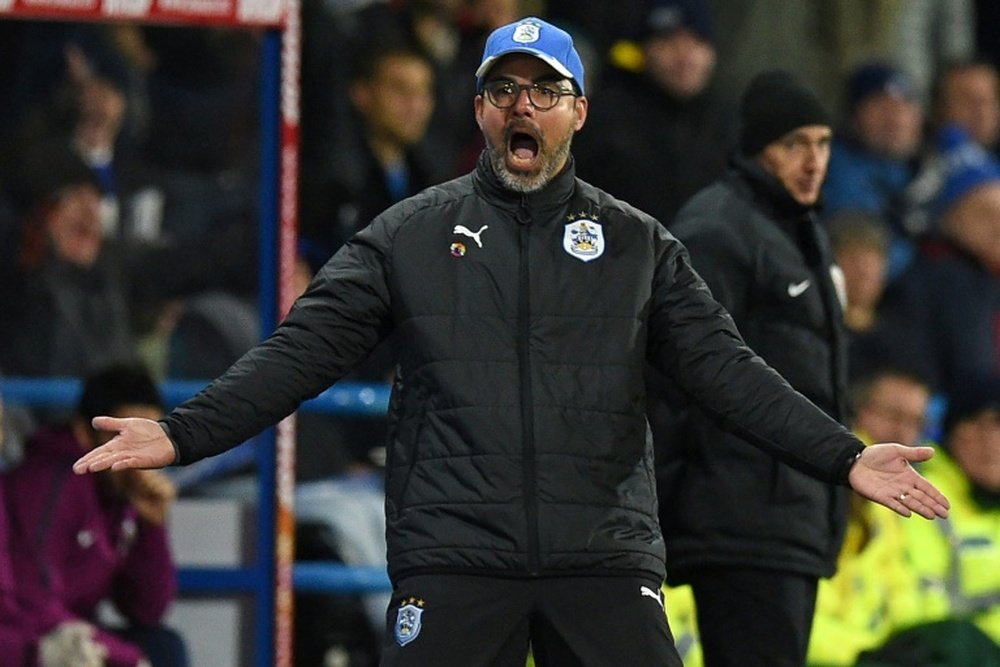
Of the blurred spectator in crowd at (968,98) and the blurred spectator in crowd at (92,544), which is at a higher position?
the blurred spectator in crowd at (968,98)

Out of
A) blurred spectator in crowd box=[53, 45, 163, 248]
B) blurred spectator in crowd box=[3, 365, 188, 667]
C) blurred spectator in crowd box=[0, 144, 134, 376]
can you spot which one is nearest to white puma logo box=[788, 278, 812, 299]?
blurred spectator in crowd box=[3, 365, 188, 667]

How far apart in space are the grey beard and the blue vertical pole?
2.55 m

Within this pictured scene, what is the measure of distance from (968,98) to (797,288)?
5.00 m

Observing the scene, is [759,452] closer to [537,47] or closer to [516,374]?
[516,374]

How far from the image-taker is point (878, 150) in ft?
34.8

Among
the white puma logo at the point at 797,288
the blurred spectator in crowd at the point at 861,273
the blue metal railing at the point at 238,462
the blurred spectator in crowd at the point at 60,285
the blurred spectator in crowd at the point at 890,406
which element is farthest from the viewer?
the blurred spectator in crowd at the point at 861,273

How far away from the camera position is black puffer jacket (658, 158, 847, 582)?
6324 mm

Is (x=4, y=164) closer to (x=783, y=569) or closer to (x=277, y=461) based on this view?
(x=277, y=461)

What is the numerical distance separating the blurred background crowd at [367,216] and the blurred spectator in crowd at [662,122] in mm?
10

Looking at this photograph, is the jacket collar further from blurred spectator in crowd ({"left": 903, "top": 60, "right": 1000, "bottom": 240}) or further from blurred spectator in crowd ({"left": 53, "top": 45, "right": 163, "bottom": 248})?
blurred spectator in crowd ({"left": 903, "top": 60, "right": 1000, "bottom": 240})

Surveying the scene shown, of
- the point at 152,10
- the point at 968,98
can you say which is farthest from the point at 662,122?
the point at 968,98

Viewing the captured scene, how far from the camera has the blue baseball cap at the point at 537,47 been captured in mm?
5184

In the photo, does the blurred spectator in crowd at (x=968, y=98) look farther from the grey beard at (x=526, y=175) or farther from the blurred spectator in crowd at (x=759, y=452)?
the grey beard at (x=526, y=175)

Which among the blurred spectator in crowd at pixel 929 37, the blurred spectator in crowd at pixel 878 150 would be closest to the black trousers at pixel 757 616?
the blurred spectator in crowd at pixel 878 150
